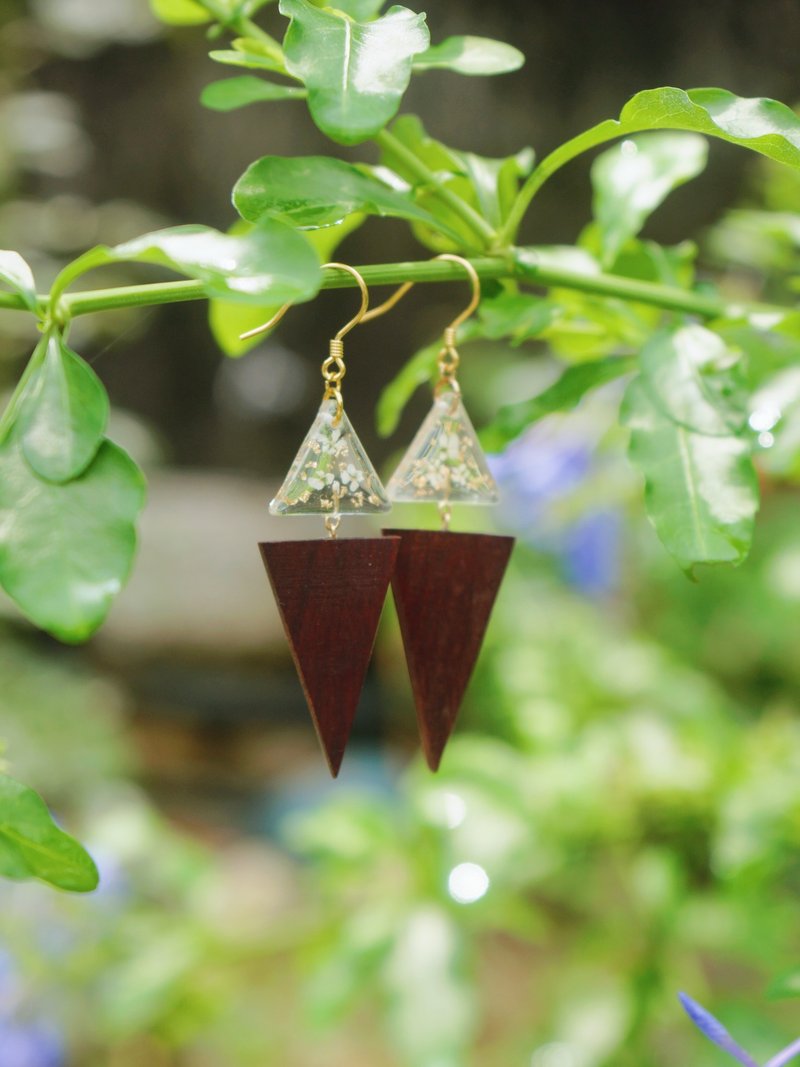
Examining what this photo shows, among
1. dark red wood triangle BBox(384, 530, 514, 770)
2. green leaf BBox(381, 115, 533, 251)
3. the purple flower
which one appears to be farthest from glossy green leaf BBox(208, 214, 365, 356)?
the purple flower

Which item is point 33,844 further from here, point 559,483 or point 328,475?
point 559,483

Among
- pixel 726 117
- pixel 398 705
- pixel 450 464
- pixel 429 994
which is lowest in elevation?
pixel 398 705

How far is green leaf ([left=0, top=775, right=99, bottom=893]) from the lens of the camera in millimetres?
427

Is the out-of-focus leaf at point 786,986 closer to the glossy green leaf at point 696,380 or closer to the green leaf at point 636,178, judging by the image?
the glossy green leaf at point 696,380

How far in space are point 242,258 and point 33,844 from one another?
26cm

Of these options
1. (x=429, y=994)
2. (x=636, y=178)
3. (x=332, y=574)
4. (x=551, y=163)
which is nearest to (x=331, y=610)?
(x=332, y=574)

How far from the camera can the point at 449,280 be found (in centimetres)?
54

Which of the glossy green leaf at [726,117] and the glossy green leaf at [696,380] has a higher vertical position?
the glossy green leaf at [726,117]

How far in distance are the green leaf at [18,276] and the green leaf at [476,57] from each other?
22cm

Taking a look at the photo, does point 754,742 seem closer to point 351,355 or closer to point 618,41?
point 618,41

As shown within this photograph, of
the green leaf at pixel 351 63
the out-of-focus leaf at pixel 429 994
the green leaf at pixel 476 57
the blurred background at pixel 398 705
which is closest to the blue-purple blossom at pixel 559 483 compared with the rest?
the blurred background at pixel 398 705

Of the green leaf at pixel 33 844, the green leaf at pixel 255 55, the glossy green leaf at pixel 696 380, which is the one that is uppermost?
the green leaf at pixel 255 55

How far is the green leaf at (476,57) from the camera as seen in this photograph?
20.0 inches

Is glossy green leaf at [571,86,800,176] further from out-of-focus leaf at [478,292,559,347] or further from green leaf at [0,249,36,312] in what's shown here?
green leaf at [0,249,36,312]
